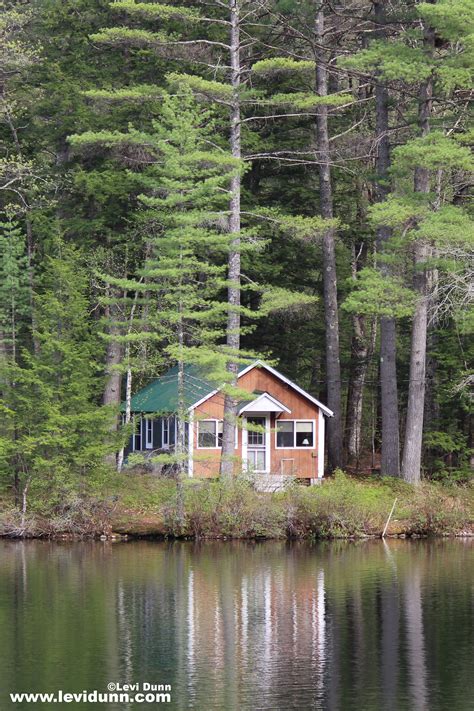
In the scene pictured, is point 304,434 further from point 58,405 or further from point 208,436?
point 58,405

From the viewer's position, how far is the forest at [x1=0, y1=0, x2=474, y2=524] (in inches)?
1358

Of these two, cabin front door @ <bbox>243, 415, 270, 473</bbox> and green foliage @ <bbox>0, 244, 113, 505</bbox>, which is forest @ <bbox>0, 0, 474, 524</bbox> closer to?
green foliage @ <bbox>0, 244, 113, 505</bbox>

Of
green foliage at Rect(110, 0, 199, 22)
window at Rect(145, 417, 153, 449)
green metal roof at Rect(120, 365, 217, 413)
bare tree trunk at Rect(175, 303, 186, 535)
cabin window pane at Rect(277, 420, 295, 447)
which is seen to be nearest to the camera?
bare tree trunk at Rect(175, 303, 186, 535)

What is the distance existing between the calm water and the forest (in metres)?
5.52

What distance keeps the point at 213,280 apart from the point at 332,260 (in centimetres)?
789

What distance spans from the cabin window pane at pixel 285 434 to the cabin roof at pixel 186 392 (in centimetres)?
108

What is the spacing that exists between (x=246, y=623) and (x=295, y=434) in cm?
1979

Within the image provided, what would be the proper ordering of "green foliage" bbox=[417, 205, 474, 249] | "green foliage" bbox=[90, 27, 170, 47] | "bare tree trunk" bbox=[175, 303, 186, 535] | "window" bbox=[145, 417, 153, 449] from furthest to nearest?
"window" bbox=[145, 417, 153, 449]
"green foliage" bbox=[90, 27, 170, 47]
"green foliage" bbox=[417, 205, 474, 249]
"bare tree trunk" bbox=[175, 303, 186, 535]

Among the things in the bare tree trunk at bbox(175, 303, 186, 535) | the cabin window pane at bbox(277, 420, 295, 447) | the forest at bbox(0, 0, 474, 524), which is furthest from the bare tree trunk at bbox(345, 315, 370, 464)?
the bare tree trunk at bbox(175, 303, 186, 535)

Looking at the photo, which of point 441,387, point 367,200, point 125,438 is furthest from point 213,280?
point 367,200

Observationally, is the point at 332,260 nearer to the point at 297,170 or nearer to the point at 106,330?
the point at 297,170

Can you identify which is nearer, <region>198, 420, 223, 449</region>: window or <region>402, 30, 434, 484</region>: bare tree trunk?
<region>402, 30, 434, 484</region>: bare tree trunk

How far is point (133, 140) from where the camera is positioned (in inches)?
1422

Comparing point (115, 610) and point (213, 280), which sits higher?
point (213, 280)
